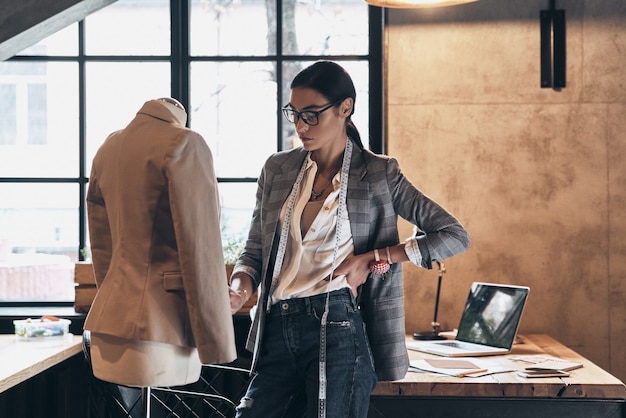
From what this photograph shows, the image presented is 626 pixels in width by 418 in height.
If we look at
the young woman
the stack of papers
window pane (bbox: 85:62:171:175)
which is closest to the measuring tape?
the young woman

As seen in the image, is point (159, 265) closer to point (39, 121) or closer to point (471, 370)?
point (471, 370)

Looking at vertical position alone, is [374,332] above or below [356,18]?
below

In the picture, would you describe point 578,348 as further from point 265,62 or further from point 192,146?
point 192,146

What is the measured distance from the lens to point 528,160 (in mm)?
4195

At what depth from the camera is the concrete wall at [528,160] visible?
4168 mm

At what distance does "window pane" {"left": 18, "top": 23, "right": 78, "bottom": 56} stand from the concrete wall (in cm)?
163

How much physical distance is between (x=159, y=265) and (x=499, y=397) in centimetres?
145

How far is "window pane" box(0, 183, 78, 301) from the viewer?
4.30 meters

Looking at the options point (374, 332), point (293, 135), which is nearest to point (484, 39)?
point (293, 135)

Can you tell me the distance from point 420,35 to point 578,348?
1.73 m

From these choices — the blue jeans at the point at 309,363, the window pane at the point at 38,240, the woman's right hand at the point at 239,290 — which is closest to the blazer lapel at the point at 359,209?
the blue jeans at the point at 309,363

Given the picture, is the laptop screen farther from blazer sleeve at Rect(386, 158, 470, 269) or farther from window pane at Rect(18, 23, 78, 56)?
window pane at Rect(18, 23, 78, 56)

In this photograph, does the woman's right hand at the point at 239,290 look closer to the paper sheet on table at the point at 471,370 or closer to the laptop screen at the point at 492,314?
the paper sheet on table at the point at 471,370

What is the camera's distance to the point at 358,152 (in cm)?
260
